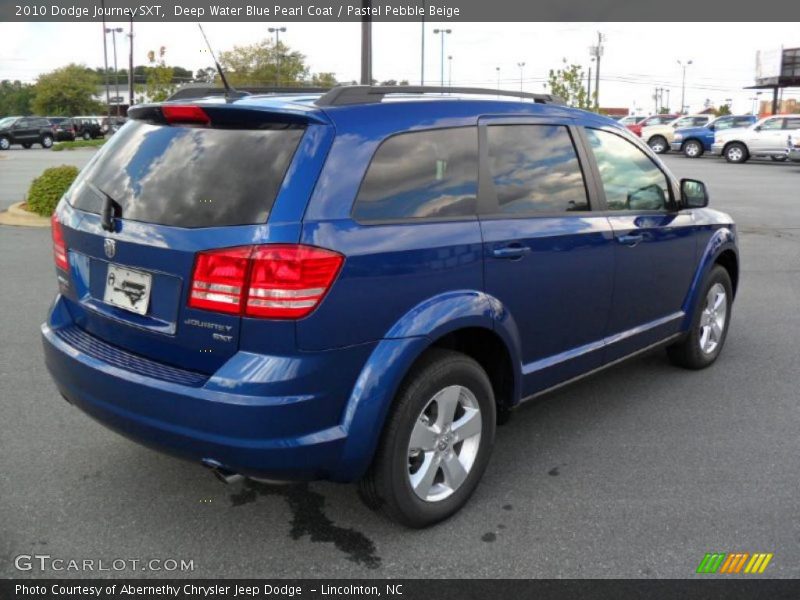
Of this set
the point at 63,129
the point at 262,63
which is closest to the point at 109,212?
the point at 63,129

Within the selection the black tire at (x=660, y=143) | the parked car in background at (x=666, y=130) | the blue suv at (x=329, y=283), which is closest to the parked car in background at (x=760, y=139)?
the parked car in background at (x=666, y=130)

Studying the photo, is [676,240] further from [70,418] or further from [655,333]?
[70,418]

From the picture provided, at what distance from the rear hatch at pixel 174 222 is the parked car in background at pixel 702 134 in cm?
3248

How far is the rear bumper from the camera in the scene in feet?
9.09

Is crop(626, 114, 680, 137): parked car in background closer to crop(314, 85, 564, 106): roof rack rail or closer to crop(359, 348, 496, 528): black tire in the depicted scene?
crop(314, 85, 564, 106): roof rack rail

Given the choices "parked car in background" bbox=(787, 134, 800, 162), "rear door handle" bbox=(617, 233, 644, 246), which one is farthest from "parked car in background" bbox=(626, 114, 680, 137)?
"rear door handle" bbox=(617, 233, 644, 246)

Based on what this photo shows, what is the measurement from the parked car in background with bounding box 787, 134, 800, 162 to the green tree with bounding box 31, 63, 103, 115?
227 feet

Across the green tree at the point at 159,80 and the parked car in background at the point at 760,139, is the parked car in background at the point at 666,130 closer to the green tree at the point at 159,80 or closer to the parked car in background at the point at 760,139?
the parked car in background at the point at 760,139

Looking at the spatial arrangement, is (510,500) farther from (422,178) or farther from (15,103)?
(15,103)

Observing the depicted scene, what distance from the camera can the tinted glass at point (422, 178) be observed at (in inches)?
121

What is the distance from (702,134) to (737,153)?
3.52 m

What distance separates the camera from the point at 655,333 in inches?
188
